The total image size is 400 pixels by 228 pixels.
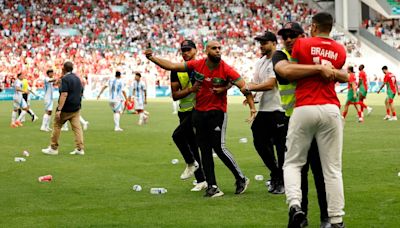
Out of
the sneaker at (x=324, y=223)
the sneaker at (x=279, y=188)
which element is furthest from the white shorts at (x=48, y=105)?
the sneaker at (x=324, y=223)

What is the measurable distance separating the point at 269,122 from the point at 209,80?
123 centimetres

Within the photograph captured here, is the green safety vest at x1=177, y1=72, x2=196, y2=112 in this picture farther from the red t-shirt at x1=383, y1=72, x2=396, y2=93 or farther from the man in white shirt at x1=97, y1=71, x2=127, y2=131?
the red t-shirt at x1=383, y1=72, x2=396, y2=93

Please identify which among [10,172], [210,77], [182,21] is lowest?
[182,21]

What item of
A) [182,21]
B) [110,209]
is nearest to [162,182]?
[110,209]

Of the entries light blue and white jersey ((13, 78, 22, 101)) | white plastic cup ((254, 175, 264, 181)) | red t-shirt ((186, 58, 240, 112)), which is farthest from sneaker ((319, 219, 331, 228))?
light blue and white jersey ((13, 78, 22, 101))

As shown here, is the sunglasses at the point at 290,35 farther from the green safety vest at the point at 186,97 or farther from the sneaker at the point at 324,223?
the green safety vest at the point at 186,97

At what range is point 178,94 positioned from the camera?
39.1 ft

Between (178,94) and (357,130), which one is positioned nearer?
(178,94)

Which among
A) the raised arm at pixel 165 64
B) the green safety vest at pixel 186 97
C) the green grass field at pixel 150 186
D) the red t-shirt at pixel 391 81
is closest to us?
the green grass field at pixel 150 186

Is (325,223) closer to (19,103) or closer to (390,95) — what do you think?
(390,95)

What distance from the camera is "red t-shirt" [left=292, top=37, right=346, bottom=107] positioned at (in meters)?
8.14

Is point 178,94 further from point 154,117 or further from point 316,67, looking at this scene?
point 154,117

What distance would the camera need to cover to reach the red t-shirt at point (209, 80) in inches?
440

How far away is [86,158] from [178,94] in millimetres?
6130
